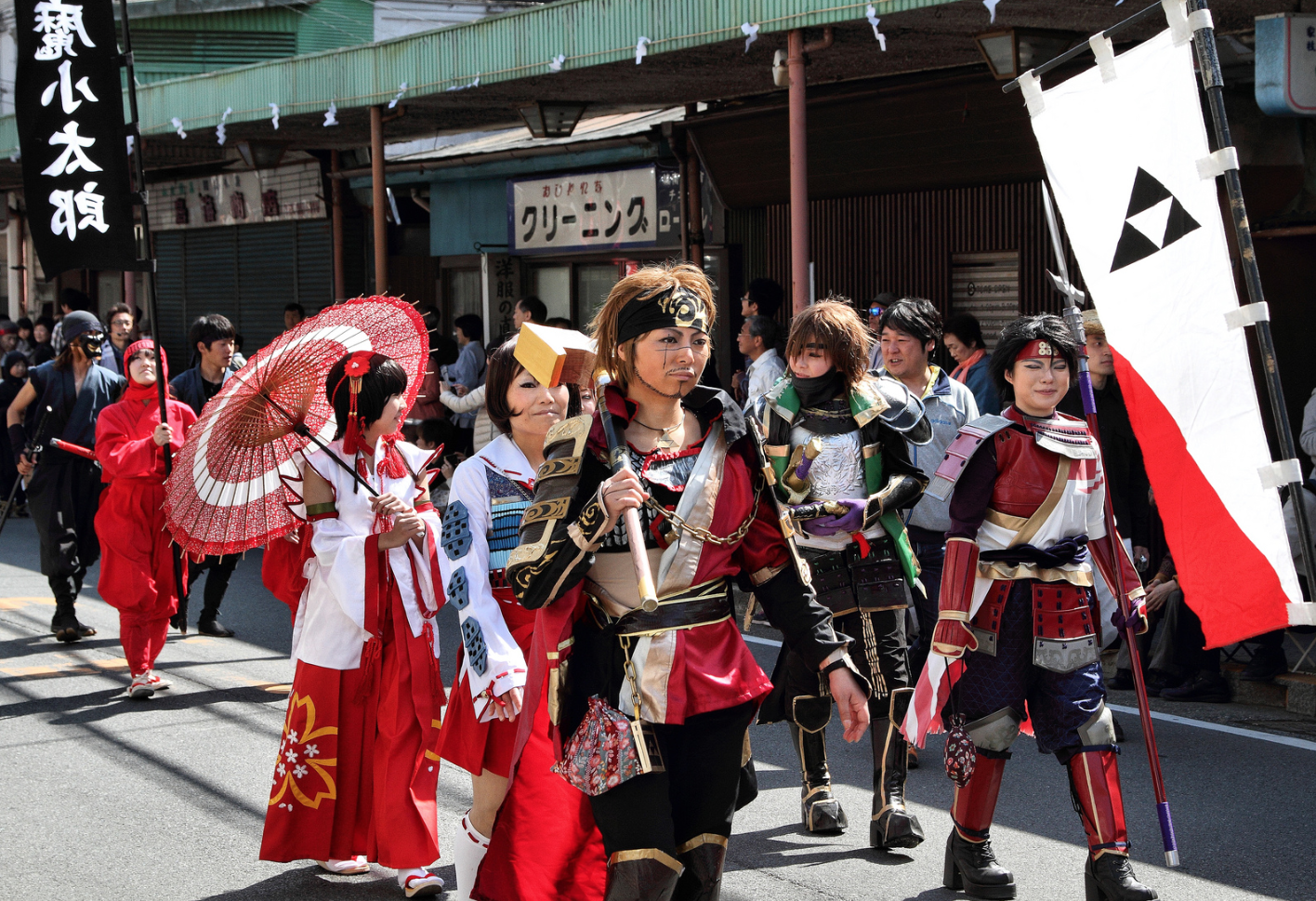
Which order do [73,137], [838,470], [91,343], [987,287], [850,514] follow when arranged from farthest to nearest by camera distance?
[987,287]
[91,343]
[73,137]
[838,470]
[850,514]

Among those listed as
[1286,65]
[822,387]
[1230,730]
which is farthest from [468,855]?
[1286,65]

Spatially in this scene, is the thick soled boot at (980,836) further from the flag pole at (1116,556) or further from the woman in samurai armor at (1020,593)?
the flag pole at (1116,556)

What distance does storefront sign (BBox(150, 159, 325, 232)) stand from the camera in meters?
19.1

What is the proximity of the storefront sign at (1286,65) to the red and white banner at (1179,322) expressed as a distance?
4.66 meters

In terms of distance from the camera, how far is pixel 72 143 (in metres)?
8.94

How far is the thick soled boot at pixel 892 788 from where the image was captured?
16.5 ft

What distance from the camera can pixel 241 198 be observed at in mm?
20594

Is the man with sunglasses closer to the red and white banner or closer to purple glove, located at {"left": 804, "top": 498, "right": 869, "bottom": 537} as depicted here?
purple glove, located at {"left": 804, "top": 498, "right": 869, "bottom": 537}

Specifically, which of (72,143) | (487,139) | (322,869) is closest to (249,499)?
(322,869)

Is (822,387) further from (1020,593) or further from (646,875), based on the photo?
(646,875)

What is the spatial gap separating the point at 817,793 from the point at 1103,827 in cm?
132

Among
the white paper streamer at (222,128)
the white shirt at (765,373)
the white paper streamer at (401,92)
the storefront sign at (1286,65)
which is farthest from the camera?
the white paper streamer at (222,128)

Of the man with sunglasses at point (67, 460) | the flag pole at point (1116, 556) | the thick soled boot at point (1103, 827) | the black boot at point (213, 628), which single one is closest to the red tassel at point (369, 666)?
the thick soled boot at point (1103, 827)

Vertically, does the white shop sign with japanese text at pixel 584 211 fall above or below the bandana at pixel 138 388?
above
